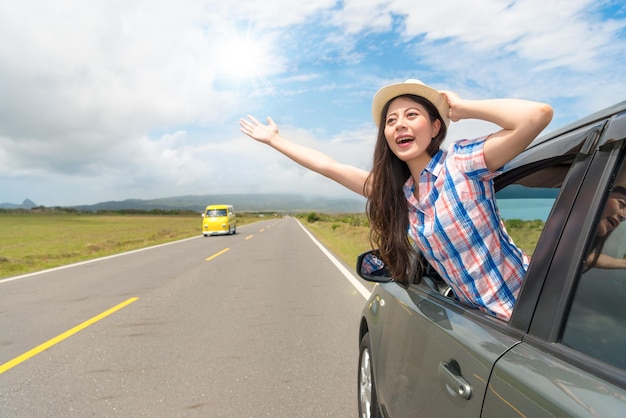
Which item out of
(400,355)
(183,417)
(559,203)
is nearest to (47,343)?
(183,417)

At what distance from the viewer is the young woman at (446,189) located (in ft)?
5.66

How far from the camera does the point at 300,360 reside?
4.79 m

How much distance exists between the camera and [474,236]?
72.6 inches

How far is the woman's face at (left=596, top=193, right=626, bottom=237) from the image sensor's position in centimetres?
129

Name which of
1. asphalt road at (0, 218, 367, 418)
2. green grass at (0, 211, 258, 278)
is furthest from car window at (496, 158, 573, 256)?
green grass at (0, 211, 258, 278)

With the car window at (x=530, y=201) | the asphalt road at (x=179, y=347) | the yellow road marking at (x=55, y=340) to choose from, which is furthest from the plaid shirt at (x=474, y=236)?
the yellow road marking at (x=55, y=340)

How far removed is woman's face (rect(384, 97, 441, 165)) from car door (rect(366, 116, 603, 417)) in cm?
40

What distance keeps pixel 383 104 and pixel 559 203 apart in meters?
1.10

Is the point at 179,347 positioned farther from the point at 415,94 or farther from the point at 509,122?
the point at 509,122

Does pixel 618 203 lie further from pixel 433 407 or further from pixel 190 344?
pixel 190 344

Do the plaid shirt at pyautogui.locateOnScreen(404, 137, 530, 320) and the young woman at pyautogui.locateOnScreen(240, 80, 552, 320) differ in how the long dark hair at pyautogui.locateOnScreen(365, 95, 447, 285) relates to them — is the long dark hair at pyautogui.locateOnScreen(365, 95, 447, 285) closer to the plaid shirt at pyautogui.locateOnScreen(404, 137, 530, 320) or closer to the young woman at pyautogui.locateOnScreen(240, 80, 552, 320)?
the young woman at pyautogui.locateOnScreen(240, 80, 552, 320)

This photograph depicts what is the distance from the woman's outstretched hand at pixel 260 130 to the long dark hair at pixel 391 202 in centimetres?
78

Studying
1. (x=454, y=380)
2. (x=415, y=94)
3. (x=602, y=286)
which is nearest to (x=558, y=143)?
(x=602, y=286)

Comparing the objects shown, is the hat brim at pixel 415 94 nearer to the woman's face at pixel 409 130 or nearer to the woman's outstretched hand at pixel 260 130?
the woman's face at pixel 409 130
